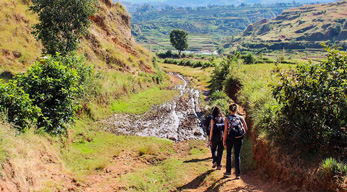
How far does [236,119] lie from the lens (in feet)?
24.6

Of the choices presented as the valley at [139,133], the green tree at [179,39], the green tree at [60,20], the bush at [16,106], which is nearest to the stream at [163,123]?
the valley at [139,133]

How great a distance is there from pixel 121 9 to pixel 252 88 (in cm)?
3357

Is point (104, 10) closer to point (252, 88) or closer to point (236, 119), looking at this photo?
point (252, 88)

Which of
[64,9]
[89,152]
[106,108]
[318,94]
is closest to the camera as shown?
[318,94]

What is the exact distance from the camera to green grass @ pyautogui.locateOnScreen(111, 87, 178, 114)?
65.4ft

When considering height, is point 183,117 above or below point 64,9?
below

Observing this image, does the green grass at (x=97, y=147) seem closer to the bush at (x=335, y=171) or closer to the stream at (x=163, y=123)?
the stream at (x=163, y=123)

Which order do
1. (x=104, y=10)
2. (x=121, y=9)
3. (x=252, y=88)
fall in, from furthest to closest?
(x=121, y=9), (x=104, y=10), (x=252, y=88)

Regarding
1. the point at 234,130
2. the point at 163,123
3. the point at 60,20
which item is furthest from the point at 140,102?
the point at 234,130

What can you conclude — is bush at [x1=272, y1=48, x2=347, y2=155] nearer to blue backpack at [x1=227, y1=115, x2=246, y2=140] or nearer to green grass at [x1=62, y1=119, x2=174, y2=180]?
blue backpack at [x1=227, y1=115, x2=246, y2=140]

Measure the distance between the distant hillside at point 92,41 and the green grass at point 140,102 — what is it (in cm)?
553

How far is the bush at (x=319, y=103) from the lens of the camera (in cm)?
643

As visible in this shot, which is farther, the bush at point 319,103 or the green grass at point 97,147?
the green grass at point 97,147

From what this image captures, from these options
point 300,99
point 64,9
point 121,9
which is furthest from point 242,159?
point 121,9
